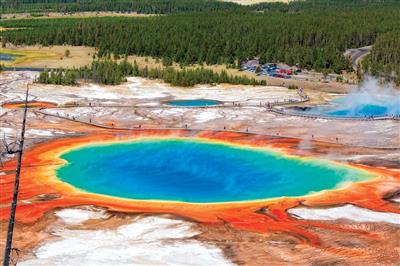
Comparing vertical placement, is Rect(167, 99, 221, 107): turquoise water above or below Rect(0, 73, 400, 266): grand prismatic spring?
above

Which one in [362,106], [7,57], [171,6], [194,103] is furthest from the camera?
[171,6]

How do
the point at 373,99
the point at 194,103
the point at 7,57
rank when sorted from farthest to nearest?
1. the point at 7,57
2. the point at 373,99
3. the point at 194,103

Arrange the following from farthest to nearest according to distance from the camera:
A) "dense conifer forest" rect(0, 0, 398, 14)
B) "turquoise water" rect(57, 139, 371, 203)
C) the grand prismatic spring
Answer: "dense conifer forest" rect(0, 0, 398, 14)
"turquoise water" rect(57, 139, 371, 203)
the grand prismatic spring

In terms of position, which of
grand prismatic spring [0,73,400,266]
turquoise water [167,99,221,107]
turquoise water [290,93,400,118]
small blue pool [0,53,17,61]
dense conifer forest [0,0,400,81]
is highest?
dense conifer forest [0,0,400,81]

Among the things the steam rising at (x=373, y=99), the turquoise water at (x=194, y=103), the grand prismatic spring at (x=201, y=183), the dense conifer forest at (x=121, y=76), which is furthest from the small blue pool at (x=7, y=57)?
the steam rising at (x=373, y=99)

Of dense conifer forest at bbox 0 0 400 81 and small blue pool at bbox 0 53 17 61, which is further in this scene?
small blue pool at bbox 0 53 17 61

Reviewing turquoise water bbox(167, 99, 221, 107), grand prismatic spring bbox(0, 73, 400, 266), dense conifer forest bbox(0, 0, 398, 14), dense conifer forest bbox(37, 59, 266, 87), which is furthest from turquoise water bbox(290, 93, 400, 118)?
dense conifer forest bbox(0, 0, 398, 14)

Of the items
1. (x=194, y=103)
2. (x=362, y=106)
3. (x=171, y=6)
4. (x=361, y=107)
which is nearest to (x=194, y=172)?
(x=194, y=103)

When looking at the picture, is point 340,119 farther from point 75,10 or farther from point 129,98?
point 75,10

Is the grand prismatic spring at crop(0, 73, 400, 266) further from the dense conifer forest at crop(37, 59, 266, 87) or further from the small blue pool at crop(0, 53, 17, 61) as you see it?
the small blue pool at crop(0, 53, 17, 61)

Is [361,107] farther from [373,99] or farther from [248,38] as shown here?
[248,38]
